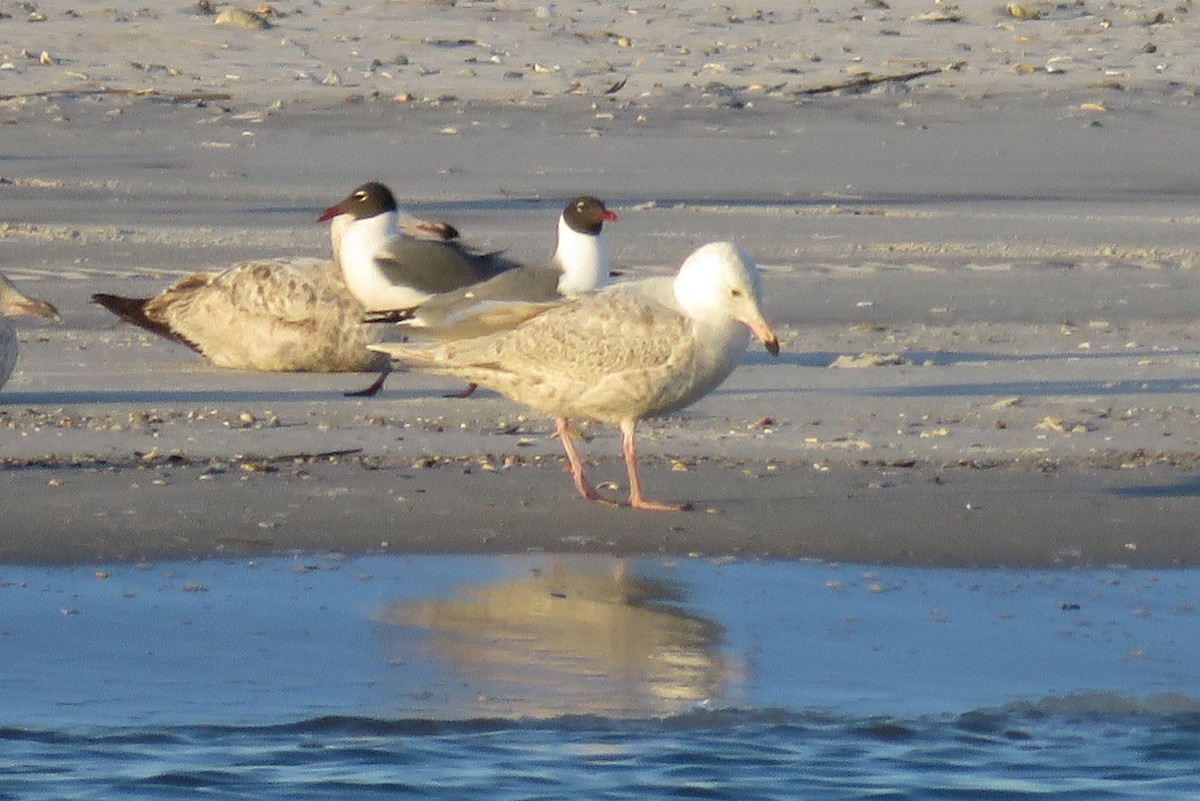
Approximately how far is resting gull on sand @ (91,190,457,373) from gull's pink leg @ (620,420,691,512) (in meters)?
2.21

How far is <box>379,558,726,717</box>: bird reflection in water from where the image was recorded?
5.08m

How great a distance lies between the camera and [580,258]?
9.52 meters

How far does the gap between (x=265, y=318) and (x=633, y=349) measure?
2822 mm

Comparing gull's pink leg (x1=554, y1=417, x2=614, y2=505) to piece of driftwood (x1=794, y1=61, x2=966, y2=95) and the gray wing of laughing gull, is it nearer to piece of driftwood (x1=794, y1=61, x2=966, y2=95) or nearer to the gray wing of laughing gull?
the gray wing of laughing gull

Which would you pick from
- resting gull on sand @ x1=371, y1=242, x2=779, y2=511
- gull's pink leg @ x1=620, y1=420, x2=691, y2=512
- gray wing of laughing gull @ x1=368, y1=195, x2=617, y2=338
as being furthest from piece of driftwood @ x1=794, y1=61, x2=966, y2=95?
gull's pink leg @ x1=620, y1=420, x2=691, y2=512

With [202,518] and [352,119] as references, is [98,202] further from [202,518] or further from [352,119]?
[202,518]

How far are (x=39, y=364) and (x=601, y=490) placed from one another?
295 cm

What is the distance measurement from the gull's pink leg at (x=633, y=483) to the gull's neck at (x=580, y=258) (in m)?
2.32

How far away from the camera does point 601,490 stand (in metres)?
7.18

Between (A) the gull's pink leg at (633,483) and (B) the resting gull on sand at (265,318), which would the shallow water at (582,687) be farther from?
(B) the resting gull on sand at (265,318)

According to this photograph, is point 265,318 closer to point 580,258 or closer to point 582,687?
point 580,258

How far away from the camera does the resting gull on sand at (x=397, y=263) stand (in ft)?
31.8

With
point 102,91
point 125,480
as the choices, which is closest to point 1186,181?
point 102,91

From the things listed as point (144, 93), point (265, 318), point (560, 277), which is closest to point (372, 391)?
point (265, 318)
